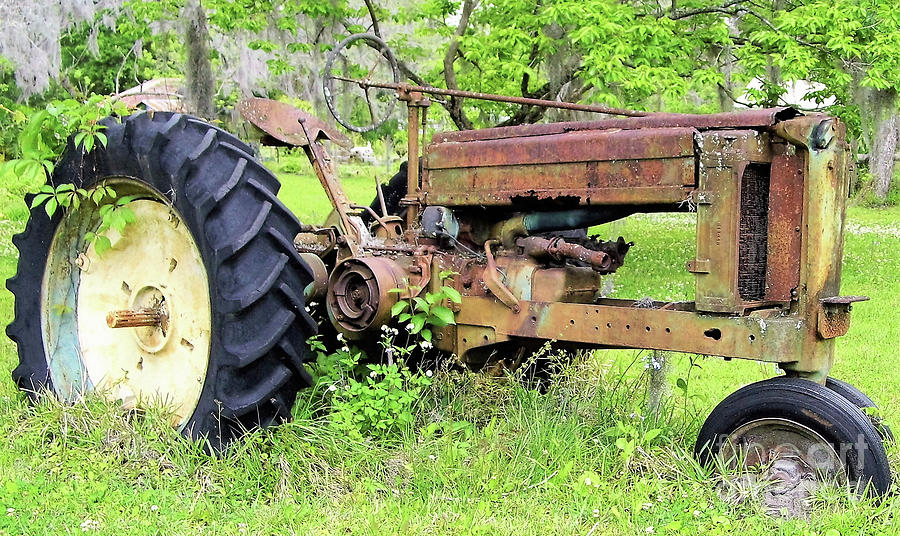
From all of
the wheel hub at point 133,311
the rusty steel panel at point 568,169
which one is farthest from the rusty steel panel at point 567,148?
the wheel hub at point 133,311

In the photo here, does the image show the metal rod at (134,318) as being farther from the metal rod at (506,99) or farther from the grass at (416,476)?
the metal rod at (506,99)

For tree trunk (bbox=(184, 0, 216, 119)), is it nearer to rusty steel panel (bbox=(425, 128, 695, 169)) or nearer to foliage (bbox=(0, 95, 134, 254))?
foliage (bbox=(0, 95, 134, 254))

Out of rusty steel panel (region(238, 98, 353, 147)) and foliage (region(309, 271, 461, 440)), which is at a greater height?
rusty steel panel (region(238, 98, 353, 147))

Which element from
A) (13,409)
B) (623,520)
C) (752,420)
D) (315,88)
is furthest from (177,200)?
(315,88)

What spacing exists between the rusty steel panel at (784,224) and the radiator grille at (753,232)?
0.04 m

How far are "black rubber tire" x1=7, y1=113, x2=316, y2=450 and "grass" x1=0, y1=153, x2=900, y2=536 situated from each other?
160 millimetres

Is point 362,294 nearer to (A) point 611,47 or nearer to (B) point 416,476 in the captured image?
(B) point 416,476

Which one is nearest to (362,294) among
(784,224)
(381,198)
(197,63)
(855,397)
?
(381,198)

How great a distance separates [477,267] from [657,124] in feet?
3.37

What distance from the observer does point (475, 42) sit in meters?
10.9

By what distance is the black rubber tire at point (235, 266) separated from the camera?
11.8ft

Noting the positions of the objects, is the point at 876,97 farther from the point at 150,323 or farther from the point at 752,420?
the point at 150,323

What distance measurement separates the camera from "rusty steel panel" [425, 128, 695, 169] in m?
3.50

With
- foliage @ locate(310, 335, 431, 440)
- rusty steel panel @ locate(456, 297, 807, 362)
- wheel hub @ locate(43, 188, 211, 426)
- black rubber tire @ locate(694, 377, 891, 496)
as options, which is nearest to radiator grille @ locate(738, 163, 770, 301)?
rusty steel panel @ locate(456, 297, 807, 362)
